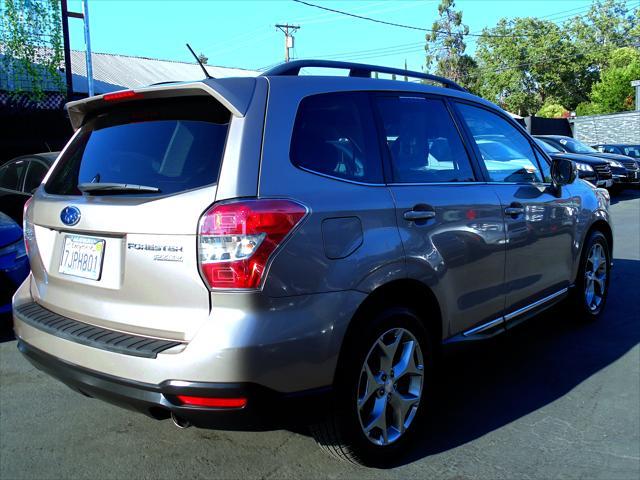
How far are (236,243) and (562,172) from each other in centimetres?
309

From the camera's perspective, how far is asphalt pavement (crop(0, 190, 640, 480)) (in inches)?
114

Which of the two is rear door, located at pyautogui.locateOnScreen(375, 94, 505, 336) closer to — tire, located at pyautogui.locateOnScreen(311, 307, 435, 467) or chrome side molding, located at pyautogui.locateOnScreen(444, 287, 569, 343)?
chrome side molding, located at pyautogui.locateOnScreen(444, 287, 569, 343)

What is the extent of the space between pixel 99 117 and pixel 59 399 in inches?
73.7

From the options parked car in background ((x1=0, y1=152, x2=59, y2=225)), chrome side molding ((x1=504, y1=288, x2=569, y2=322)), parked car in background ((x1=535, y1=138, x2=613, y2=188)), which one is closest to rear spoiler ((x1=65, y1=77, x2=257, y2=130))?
chrome side molding ((x1=504, y1=288, x2=569, y2=322))

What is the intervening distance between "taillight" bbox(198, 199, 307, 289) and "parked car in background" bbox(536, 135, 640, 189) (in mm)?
15759

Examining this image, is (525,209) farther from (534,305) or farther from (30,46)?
(30,46)

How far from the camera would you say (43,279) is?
298 centimetres

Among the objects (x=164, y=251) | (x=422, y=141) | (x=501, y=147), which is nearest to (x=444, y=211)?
(x=422, y=141)

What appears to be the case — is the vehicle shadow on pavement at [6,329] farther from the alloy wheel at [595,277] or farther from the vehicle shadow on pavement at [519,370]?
the alloy wheel at [595,277]

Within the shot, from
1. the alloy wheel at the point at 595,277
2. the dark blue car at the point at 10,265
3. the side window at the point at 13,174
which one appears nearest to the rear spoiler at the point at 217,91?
the dark blue car at the point at 10,265

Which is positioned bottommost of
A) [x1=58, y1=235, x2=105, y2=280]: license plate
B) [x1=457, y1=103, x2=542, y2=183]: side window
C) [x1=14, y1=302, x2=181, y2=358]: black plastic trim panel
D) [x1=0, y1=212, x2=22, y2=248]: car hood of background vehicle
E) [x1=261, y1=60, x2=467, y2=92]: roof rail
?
[x1=14, y1=302, x2=181, y2=358]: black plastic trim panel

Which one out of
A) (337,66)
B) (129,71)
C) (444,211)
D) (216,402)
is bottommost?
(216,402)

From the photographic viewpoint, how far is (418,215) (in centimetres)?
298

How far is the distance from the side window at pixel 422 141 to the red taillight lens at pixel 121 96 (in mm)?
1257
